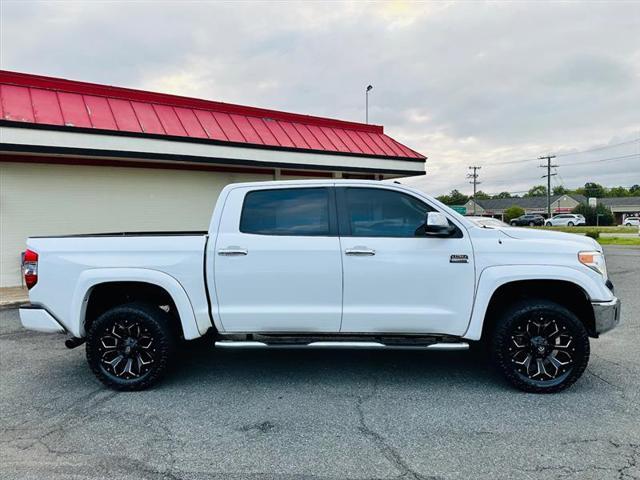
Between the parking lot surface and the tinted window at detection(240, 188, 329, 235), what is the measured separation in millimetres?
1553

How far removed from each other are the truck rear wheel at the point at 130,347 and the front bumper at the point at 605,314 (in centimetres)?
403

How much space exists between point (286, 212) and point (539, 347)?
271 centimetres

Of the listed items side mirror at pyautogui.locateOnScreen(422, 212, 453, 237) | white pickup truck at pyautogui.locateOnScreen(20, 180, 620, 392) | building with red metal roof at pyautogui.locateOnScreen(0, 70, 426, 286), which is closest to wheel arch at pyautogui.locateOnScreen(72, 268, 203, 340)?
white pickup truck at pyautogui.locateOnScreen(20, 180, 620, 392)

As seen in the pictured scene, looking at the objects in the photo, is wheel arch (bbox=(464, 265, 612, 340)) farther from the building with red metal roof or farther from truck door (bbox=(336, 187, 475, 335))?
the building with red metal roof

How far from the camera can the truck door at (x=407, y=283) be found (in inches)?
157

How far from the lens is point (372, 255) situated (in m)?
4.03

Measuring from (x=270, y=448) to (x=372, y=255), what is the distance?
6.10 ft

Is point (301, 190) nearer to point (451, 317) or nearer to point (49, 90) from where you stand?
point (451, 317)

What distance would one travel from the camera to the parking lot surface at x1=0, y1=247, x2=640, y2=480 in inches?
113

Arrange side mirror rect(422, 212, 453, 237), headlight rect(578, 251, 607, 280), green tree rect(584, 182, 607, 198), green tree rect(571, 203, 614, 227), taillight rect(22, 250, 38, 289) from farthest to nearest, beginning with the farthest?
green tree rect(584, 182, 607, 198), green tree rect(571, 203, 614, 227), taillight rect(22, 250, 38, 289), headlight rect(578, 251, 607, 280), side mirror rect(422, 212, 453, 237)

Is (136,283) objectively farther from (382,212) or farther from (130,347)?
(382,212)

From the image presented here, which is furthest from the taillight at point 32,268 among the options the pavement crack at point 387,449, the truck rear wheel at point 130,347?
the pavement crack at point 387,449

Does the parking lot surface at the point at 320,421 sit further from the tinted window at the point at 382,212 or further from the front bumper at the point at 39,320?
the tinted window at the point at 382,212

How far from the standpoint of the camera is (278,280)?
4.05 m
